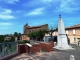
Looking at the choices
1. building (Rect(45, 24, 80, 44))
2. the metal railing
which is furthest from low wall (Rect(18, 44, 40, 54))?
building (Rect(45, 24, 80, 44))

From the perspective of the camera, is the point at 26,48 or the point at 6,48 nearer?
the point at 6,48

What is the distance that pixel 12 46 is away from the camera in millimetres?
12922

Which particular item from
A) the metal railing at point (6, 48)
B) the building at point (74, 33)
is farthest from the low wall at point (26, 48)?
the building at point (74, 33)

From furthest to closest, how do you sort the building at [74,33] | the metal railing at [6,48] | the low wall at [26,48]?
the building at [74,33]
the low wall at [26,48]
the metal railing at [6,48]

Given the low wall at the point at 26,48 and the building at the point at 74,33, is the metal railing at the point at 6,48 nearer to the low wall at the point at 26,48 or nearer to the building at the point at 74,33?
the low wall at the point at 26,48

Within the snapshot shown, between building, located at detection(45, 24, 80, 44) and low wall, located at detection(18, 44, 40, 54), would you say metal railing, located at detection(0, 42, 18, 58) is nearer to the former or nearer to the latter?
low wall, located at detection(18, 44, 40, 54)

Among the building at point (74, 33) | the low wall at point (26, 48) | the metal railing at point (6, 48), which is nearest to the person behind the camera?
the metal railing at point (6, 48)

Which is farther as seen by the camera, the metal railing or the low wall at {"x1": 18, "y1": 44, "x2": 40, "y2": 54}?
A: the low wall at {"x1": 18, "y1": 44, "x2": 40, "y2": 54}

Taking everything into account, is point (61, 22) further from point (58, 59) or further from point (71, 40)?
point (71, 40)

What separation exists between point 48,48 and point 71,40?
3422cm

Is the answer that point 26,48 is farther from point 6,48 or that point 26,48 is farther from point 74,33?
point 74,33

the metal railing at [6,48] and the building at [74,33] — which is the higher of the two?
the building at [74,33]

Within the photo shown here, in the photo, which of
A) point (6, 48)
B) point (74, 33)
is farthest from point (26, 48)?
point (74, 33)

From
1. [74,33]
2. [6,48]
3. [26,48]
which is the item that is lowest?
[26,48]
